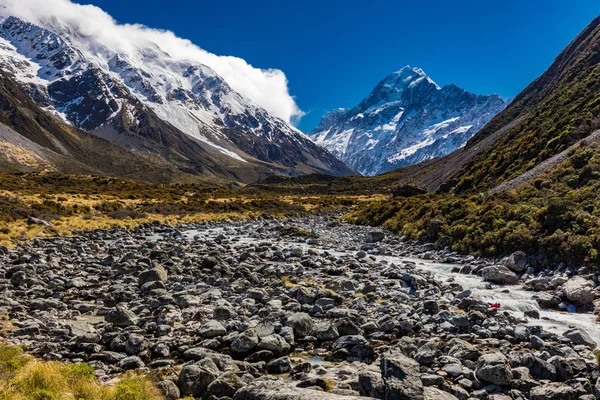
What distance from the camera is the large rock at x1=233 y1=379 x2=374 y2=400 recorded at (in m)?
6.39

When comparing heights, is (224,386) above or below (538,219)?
below

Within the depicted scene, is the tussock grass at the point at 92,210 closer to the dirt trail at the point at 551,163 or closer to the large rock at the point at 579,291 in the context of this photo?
the large rock at the point at 579,291

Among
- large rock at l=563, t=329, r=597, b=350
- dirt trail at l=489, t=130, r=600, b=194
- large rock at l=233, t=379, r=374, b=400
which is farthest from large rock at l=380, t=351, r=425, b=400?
dirt trail at l=489, t=130, r=600, b=194

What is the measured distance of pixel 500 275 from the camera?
723 inches

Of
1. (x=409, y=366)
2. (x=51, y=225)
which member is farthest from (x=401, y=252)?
(x=51, y=225)

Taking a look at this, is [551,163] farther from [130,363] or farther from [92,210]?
[92,210]

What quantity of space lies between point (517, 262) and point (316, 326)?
1263 centimetres

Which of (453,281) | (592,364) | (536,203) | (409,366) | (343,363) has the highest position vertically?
(536,203)

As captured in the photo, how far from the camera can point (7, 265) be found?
20.7 metres

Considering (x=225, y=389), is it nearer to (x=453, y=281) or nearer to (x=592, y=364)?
(x=592, y=364)

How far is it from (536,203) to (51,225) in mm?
39407

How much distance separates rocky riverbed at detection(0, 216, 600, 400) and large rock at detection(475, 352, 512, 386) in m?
0.02

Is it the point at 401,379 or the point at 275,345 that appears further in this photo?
the point at 275,345

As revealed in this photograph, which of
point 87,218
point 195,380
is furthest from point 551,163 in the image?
point 87,218
